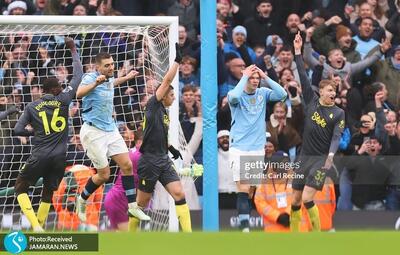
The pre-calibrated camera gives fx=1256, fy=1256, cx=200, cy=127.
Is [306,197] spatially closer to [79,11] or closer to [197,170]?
[197,170]

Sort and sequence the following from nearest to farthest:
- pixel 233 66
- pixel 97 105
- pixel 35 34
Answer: pixel 97 105 → pixel 35 34 → pixel 233 66

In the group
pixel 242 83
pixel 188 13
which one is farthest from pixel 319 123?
pixel 188 13

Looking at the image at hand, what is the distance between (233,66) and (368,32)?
1.74 metres

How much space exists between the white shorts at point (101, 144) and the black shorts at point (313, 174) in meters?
1.85

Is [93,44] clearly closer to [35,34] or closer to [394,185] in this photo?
[35,34]

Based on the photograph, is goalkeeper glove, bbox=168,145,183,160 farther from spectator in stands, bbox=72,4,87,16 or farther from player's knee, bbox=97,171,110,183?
spectator in stands, bbox=72,4,87,16

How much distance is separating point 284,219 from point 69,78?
3155mm

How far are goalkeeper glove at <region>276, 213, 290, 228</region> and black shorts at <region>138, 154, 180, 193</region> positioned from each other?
54.3 inches

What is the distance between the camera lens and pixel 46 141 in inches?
512

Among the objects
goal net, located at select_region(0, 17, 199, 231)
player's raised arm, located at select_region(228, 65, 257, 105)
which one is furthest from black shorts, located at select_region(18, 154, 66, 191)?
player's raised arm, located at select_region(228, 65, 257, 105)

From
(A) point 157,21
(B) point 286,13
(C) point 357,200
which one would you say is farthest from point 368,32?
(A) point 157,21

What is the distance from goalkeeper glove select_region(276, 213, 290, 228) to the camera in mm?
13312

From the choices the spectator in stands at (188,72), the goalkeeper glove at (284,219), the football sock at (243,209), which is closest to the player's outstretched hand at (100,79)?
the football sock at (243,209)

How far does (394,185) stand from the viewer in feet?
48.2
